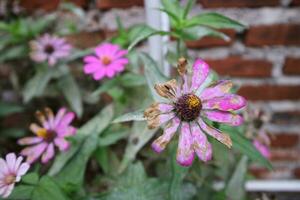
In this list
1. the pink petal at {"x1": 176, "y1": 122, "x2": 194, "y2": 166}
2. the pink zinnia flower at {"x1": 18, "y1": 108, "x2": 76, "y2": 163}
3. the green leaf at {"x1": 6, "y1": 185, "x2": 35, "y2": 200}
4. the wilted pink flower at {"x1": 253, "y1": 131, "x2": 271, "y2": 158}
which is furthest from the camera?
the wilted pink flower at {"x1": 253, "y1": 131, "x2": 271, "y2": 158}

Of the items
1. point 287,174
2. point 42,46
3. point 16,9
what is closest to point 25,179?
point 42,46

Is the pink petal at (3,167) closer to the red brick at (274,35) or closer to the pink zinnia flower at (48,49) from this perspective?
the pink zinnia flower at (48,49)

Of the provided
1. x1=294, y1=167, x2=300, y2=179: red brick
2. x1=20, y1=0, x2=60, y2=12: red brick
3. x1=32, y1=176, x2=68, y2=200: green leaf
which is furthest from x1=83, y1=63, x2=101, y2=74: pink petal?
x1=294, y1=167, x2=300, y2=179: red brick

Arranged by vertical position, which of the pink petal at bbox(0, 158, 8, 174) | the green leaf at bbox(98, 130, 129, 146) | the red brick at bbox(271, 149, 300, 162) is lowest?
the red brick at bbox(271, 149, 300, 162)

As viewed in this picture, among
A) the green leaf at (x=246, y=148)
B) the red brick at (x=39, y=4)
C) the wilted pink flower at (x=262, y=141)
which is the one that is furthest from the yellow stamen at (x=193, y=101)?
the red brick at (x=39, y=4)

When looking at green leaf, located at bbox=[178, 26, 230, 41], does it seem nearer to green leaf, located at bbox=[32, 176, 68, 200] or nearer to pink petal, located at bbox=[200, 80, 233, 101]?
pink petal, located at bbox=[200, 80, 233, 101]

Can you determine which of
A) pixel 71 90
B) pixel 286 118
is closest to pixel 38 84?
pixel 71 90

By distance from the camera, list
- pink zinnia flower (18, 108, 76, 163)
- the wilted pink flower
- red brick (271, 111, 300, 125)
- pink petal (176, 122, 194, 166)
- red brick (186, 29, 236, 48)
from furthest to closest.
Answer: red brick (271, 111, 300, 125), red brick (186, 29, 236, 48), the wilted pink flower, pink zinnia flower (18, 108, 76, 163), pink petal (176, 122, 194, 166)
